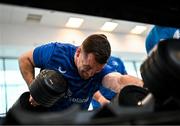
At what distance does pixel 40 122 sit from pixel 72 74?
3.45 ft

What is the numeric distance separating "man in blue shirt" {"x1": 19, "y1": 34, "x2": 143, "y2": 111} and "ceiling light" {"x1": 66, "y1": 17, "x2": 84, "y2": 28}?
360 cm

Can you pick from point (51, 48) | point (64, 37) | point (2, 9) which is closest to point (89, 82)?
point (51, 48)

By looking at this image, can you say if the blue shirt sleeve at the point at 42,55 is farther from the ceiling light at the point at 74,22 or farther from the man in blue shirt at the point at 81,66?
the ceiling light at the point at 74,22

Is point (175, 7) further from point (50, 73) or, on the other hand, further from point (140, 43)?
point (140, 43)

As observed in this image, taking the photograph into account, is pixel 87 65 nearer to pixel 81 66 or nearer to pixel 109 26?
pixel 81 66

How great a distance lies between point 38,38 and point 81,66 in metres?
3.90

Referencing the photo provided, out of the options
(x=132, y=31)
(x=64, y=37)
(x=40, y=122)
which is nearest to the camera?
(x=40, y=122)

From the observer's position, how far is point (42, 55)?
156 cm

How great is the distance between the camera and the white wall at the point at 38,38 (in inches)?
197

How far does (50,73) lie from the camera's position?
3.07 ft

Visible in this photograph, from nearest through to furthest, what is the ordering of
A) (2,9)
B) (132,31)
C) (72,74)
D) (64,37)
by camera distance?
(72,74) < (2,9) < (64,37) < (132,31)

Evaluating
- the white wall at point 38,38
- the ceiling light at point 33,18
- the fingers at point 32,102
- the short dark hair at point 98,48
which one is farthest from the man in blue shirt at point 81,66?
the white wall at point 38,38

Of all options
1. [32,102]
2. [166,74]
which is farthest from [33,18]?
[166,74]

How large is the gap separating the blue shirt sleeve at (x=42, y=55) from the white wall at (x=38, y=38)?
351cm
